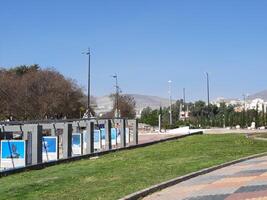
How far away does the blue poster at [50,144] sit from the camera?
27.3 meters

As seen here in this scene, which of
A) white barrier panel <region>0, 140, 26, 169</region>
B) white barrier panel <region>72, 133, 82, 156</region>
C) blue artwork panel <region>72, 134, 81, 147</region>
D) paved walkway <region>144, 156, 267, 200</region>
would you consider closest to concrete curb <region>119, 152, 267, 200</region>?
paved walkway <region>144, 156, 267, 200</region>

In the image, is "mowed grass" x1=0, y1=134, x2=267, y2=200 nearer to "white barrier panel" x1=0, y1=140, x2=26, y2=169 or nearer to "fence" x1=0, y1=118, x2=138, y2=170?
"fence" x1=0, y1=118, x2=138, y2=170

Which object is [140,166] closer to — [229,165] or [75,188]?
[229,165]

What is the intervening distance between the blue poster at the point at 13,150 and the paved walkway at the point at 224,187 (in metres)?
9.21

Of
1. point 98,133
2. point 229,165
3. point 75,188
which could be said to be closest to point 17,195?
point 75,188

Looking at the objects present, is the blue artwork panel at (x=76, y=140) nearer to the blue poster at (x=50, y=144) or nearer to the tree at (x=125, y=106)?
the blue poster at (x=50, y=144)

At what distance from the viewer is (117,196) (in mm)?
12539

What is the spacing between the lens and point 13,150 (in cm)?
2409

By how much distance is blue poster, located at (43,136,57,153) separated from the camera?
27281 millimetres

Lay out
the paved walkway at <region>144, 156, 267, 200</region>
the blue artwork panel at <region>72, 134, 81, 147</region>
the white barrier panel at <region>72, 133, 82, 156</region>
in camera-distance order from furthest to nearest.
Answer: the blue artwork panel at <region>72, 134, 81, 147</region> < the white barrier panel at <region>72, 133, 82, 156</region> < the paved walkway at <region>144, 156, 267, 200</region>

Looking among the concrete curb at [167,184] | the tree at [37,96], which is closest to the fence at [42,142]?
the concrete curb at [167,184]

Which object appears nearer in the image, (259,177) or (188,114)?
(259,177)

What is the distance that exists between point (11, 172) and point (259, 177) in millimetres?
8014

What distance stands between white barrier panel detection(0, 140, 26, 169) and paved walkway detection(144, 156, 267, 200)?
916cm
